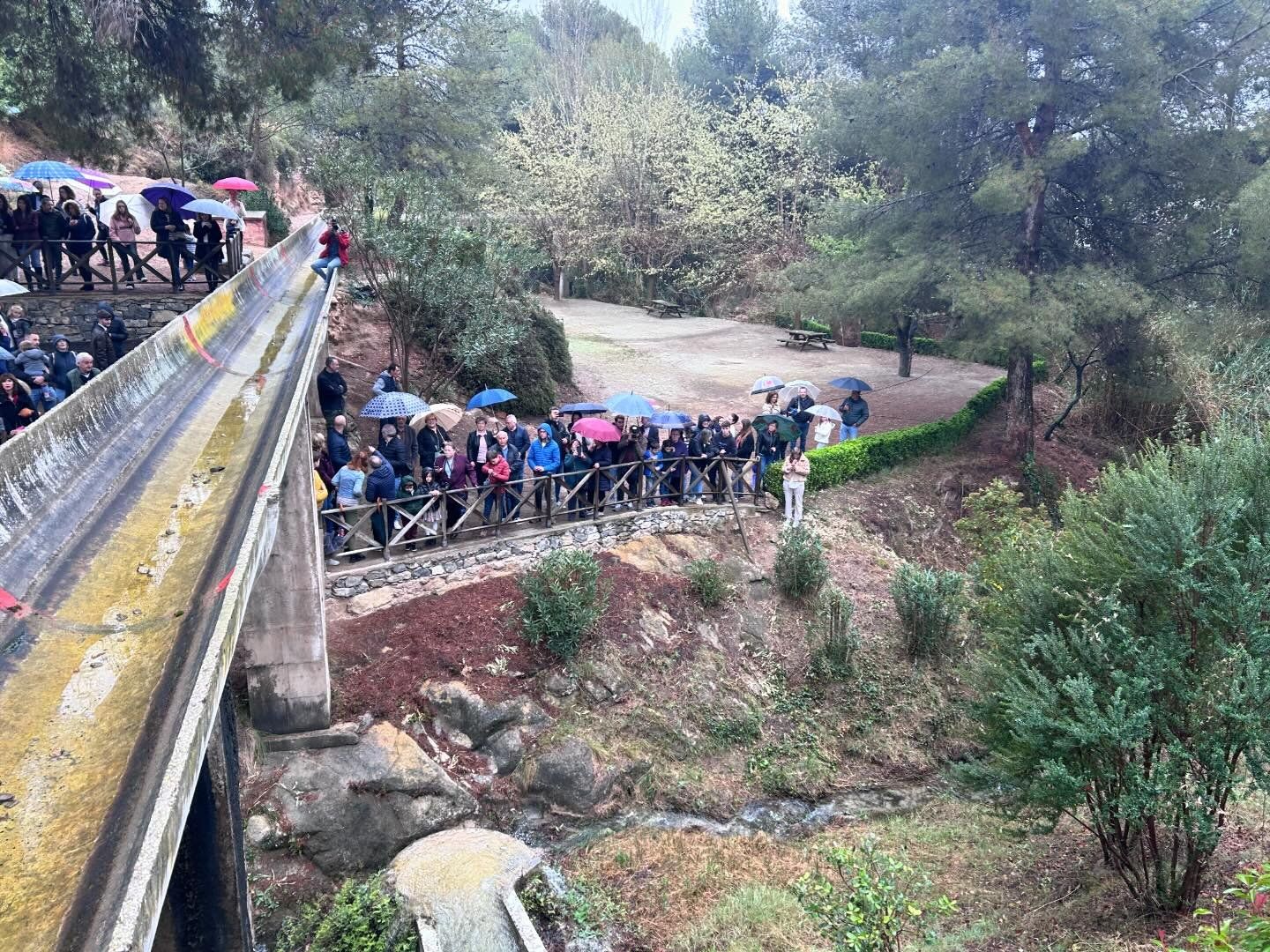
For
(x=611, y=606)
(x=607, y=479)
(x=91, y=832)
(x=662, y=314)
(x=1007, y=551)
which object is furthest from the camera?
(x=662, y=314)

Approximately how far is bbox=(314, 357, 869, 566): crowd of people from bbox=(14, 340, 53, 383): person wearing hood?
3607 millimetres

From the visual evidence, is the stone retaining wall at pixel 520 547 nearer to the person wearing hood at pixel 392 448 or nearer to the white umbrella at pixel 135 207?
the person wearing hood at pixel 392 448

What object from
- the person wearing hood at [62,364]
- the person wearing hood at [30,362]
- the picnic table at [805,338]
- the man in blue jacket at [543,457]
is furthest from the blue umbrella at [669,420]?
the picnic table at [805,338]

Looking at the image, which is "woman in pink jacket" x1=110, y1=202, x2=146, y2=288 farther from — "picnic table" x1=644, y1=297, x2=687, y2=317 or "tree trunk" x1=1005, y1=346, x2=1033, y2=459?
"picnic table" x1=644, y1=297, x2=687, y2=317

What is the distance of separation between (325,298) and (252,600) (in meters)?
8.31

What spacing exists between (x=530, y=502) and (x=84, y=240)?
9382 millimetres

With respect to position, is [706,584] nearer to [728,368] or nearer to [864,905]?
[864,905]

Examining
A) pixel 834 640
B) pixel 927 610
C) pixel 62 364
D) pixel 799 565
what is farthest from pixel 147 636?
pixel 927 610

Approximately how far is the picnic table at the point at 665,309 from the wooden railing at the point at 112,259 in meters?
23.8

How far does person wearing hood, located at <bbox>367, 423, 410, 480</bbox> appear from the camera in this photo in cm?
1273

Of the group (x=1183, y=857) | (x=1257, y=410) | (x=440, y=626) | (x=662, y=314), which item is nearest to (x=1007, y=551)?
(x=1183, y=857)

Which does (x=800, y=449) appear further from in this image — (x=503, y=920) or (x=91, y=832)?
(x=91, y=832)

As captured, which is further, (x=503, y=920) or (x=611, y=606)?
(x=611, y=606)

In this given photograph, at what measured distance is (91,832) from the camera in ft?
14.3
